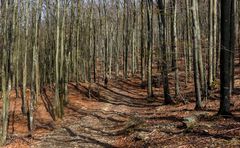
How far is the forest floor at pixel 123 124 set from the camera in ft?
34.6

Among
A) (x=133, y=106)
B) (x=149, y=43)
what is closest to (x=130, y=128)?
(x=133, y=106)

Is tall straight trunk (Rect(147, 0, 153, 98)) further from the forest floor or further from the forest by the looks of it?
the forest floor

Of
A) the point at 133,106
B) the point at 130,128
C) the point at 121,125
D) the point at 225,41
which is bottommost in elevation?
the point at 133,106

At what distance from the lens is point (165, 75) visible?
19250 mm

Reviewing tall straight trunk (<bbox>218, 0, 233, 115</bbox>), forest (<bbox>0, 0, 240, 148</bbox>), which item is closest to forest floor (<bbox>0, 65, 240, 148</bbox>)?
forest (<bbox>0, 0, 240, 148</bbox>)

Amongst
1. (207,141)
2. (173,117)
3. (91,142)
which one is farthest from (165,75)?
(207,141)

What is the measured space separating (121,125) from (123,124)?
0.61 feet

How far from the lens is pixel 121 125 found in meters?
15.6

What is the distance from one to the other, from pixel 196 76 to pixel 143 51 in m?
12.8

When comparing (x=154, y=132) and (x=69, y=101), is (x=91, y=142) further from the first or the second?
(x=69, y=101)

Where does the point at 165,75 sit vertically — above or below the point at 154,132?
above

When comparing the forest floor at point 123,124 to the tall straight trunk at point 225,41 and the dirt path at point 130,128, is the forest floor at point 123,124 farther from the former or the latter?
the tall straight trunk at point 225,41

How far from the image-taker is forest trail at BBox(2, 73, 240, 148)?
1056 cm

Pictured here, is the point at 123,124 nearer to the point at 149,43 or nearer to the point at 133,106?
the point at 133,106
